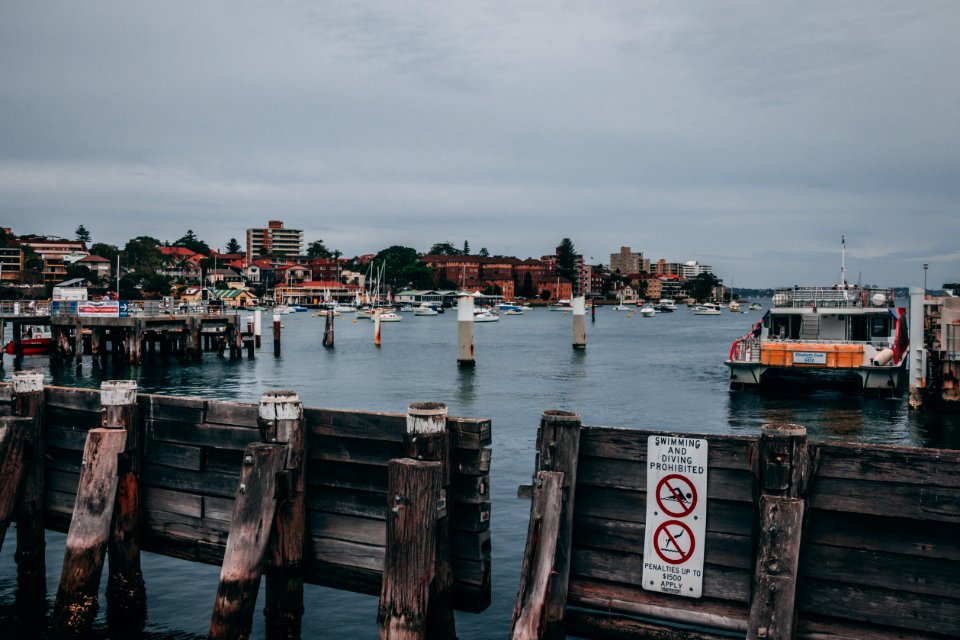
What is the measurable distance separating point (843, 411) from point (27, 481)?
32.9 metres

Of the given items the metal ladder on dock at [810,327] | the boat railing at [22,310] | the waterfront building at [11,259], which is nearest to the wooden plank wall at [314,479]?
the metal ladder on dock at [810,327]

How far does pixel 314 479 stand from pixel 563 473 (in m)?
2.84

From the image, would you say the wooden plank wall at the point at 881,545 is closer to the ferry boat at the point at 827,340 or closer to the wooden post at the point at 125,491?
the wooden post at the point at 125,491

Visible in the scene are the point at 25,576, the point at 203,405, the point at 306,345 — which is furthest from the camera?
the point at 306,345

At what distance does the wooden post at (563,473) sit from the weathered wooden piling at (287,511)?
262 cm

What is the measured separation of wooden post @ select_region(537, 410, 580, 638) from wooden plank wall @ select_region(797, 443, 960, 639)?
75.8 inches

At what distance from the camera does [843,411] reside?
35.2m

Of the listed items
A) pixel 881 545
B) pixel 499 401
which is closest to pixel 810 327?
pixel 499 401

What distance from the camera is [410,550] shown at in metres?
7.30

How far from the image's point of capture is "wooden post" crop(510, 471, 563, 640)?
6992mm

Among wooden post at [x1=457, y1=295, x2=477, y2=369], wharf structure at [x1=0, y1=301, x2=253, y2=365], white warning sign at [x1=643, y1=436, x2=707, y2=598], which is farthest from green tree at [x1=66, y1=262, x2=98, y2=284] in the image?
white warning sign at [x1=643, y1=436, x2=707, y2=598]

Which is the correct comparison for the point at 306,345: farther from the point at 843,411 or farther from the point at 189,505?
the point at 189,505

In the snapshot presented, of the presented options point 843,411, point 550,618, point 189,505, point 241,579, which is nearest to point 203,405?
point 189,505

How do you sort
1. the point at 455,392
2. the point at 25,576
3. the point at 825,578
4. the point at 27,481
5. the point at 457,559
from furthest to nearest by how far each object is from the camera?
1. the point at 455,392
2. the point at 25,576
3. the point at 27,481
4. the point at 457,559
5. the point at 825,578
